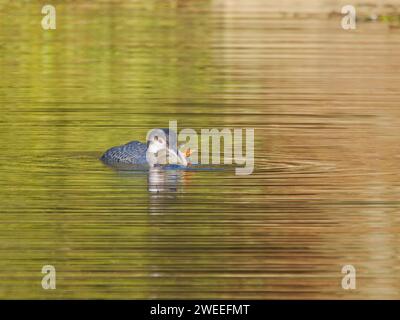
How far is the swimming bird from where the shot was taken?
14578 mm

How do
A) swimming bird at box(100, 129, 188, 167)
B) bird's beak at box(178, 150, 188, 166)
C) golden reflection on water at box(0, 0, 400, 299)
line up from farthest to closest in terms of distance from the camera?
swimming bird at box(100, 129, 188, 167)
bird's beak at box(178, 150, 188, 166)
golden reflection on water at box(0, 0, 400, 299)

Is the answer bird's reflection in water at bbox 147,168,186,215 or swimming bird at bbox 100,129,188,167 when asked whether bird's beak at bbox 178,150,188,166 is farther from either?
bird's reflection in water at bbox 147,168,186,215

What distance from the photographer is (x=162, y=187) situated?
13.5 m

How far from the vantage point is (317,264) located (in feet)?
36.1

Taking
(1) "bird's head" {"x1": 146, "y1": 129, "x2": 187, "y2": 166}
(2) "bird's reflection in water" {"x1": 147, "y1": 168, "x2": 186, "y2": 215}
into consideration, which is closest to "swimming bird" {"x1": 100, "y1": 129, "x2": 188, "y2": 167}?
(1) "bird's head" {"x1": 146, "y1": 129, "x2": 187, "y2": 166}

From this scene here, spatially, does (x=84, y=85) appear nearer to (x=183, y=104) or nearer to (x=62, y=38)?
(x=183, y=104)

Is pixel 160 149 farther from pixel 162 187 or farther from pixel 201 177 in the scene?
pixel 162 187

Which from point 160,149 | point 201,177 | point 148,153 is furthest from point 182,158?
point 201,177

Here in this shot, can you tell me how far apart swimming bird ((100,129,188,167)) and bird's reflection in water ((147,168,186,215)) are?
173 mm

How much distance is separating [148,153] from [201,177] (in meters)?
0.95

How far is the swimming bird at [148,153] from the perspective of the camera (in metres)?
14.6

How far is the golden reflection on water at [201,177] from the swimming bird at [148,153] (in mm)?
200

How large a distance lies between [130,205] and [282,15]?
868 inches

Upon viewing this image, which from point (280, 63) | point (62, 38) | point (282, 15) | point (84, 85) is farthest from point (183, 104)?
point (282, 15)
